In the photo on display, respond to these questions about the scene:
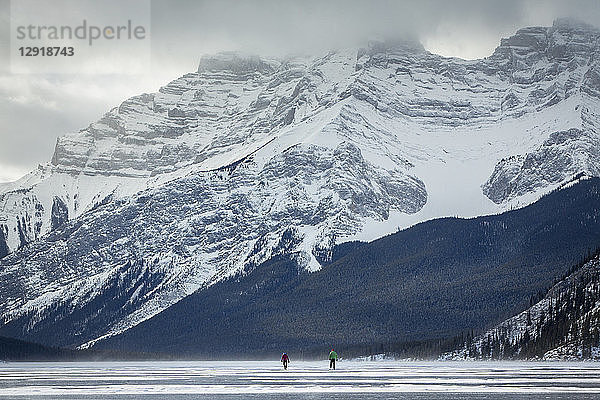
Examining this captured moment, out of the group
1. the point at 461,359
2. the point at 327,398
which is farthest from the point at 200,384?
the point at 461,359

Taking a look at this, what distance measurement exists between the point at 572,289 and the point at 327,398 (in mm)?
136103

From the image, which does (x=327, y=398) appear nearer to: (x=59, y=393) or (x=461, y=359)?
(x=59, y=393)

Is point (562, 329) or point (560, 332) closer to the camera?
point (560, 332)

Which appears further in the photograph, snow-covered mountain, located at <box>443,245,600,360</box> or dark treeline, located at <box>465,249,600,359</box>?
dark treeline, located at <box>465,249,600,359</box>

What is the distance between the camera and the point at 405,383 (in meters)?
82.9

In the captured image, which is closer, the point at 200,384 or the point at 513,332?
the point at 200,384

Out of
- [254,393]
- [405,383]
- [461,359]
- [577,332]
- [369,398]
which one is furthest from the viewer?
[461,359]

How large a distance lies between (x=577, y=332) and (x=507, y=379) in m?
81.9

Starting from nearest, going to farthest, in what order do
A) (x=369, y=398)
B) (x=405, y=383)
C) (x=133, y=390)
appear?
(x=369, y=398) → (x=133, y=390) → (x=405, y=383)

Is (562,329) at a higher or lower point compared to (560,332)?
higher

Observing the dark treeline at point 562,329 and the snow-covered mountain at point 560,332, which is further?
the dark treeline at point 562,329

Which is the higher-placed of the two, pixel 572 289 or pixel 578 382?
pixel 572 289

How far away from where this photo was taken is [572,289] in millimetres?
192125

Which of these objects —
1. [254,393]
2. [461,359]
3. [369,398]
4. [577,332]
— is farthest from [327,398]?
[461,359]
